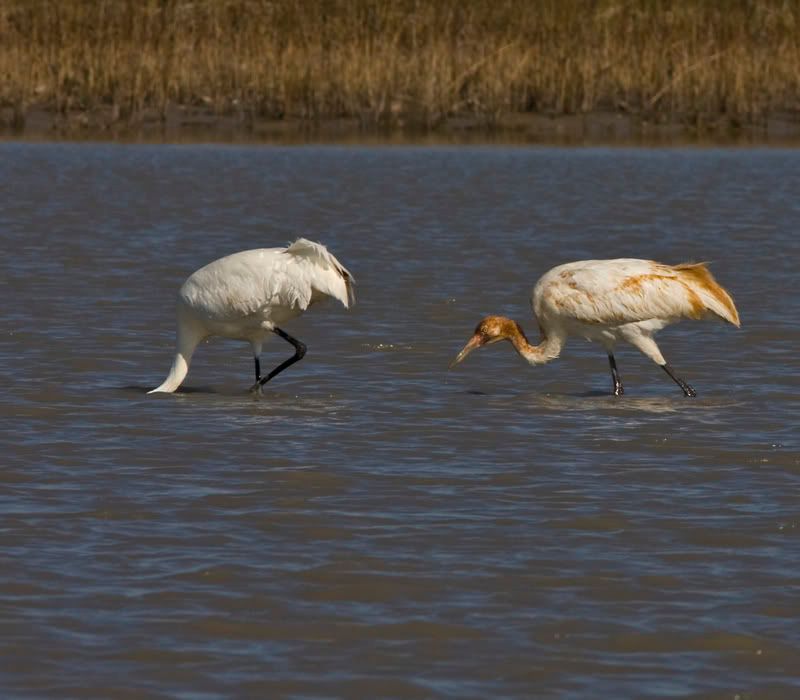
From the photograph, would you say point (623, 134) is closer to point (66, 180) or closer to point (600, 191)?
point (600, 191)

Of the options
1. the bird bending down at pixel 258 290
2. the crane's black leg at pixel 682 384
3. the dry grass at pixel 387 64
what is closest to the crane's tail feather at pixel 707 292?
the crane's black leg at pixel 682 384

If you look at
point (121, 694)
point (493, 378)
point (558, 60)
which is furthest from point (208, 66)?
point (121, 694)

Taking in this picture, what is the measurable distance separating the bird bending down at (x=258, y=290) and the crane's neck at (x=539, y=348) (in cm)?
103

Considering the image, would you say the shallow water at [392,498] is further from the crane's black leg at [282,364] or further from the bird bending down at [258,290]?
the bird bending down at [258,290]

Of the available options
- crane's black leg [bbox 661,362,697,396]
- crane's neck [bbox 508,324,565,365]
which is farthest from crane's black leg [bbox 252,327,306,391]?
crane's black leg [bbox 661,362,697,396]

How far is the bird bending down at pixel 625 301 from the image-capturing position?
10180 millimetres

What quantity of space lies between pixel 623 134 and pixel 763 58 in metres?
2.42

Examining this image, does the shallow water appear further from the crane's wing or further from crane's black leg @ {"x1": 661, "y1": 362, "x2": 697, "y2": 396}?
the crane's wing

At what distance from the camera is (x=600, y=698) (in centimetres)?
500

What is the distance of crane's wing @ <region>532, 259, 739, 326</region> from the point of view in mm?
10172

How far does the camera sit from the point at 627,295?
10188 mm

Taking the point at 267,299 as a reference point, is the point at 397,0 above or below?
above

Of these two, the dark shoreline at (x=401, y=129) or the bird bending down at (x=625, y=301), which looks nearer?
the bird bending down at (x=625, y=301)

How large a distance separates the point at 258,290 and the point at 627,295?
2.01m
